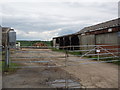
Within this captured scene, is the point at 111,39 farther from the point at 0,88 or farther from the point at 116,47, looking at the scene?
the point at 0,88

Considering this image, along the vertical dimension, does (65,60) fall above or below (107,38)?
below

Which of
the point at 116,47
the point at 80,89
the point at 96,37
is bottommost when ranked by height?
the point at 80,89

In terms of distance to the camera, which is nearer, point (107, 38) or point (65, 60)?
point (65, 60)

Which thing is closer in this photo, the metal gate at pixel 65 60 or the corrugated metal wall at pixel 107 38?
the metal gate at pixel 65 60

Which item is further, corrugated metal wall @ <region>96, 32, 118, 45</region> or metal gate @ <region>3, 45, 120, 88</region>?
corrugated metal wall @ <region>96, 32, 118, 45</region>

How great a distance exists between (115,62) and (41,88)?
7.56 meters

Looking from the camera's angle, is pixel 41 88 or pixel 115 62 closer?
pixel 41 88

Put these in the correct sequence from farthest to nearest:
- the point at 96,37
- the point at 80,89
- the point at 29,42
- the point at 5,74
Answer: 1. the point at 29,42
2. the point at 96,37
3. the point at 5,74
4. the point at 80,89

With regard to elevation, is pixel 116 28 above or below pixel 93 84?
above

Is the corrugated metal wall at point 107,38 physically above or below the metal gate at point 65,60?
above

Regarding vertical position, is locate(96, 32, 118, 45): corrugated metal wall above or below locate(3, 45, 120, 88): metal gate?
above

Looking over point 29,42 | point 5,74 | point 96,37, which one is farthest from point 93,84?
point 29,42

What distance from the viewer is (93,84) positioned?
17.9 ft

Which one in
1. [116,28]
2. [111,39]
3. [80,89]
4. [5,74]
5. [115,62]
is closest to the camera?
[80,89]
